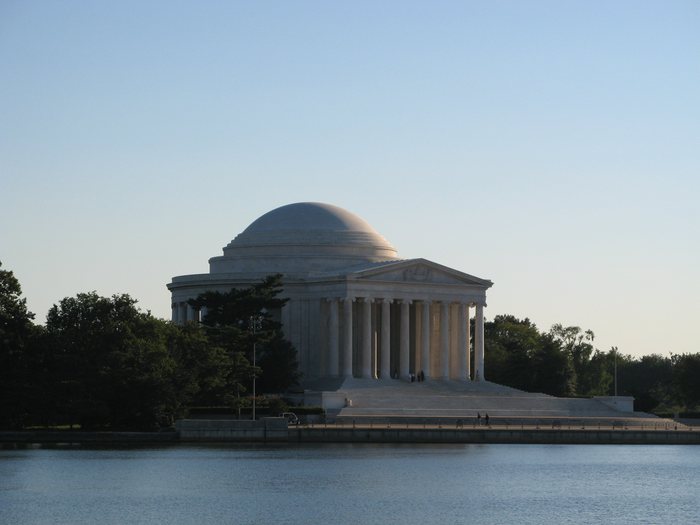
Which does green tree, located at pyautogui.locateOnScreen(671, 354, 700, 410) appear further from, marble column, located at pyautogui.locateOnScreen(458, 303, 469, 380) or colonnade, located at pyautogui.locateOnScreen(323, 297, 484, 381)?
marble column, located at pyautogui.locateOnScreen(458, 303, 469, 380)

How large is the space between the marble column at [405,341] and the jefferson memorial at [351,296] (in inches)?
3.4

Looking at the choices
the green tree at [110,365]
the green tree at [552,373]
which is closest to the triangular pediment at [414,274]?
the green tree at [552,373]

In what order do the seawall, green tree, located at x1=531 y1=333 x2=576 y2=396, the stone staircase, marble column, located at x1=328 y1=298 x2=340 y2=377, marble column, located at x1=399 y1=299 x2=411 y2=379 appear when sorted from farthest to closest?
1. green tree, located at x1=531 y1=333 x2=576 y2=396
2. marble column, located at x1=399 y1=299 x2=411 y2=379
3. marble column, located at x1=328 y1=298 x2=340 y2=377
4. the stone staircase
5. the seawall

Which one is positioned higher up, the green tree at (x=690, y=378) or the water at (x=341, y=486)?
the green tree at (x=690, y=378)

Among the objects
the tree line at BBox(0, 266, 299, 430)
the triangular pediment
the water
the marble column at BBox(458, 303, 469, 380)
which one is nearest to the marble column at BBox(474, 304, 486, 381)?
the marble column at BBox(458, 303, 469, 380)

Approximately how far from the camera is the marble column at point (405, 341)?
537 ft

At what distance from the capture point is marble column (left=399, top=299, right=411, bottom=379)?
537 feet

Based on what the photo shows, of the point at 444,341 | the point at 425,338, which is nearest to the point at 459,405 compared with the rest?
the point at 425,338

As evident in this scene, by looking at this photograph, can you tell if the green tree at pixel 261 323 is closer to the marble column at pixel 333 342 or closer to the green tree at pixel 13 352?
the marble column at pixel 333 342

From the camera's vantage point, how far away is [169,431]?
127438 millimetres

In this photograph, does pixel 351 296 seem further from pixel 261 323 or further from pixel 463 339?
pixel 463 339

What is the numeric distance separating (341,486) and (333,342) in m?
64.6

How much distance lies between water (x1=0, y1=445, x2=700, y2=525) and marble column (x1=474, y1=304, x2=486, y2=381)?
40517mm

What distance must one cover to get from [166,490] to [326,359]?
7006cm
